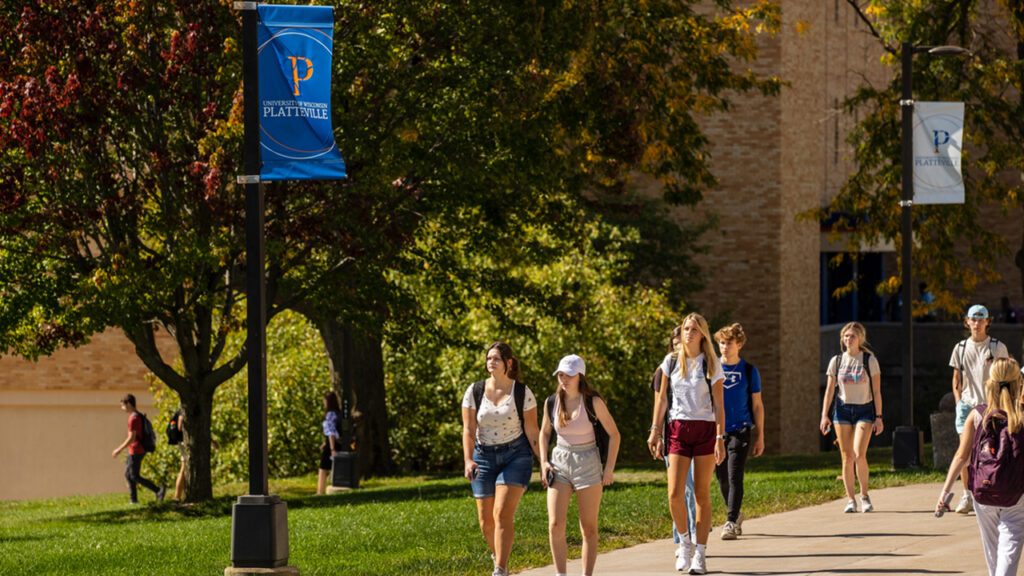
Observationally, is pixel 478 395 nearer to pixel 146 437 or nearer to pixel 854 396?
pixel 854 396

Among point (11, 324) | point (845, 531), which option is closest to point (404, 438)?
point (11, 324)

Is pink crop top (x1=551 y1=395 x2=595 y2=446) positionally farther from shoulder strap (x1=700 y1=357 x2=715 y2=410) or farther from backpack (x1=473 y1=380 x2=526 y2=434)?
shoulder strap (x1=700 y1=357 x2=715 y2=410)

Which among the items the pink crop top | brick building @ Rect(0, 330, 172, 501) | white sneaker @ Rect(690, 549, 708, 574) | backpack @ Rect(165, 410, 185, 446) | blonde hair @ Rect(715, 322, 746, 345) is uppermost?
blonde hair @ Rect(715, 322, 746, 345)

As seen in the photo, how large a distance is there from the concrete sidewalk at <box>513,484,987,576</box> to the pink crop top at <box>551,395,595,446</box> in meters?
1.43

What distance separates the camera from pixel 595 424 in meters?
9.42

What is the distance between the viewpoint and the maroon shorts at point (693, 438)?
1023cm

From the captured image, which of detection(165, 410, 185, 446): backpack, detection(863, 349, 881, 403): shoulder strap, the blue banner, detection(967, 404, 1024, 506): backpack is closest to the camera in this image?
detection(967, 404, 1024, 506): backpack

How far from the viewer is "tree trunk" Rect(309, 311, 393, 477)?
1015 inches

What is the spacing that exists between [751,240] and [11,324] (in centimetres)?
2289

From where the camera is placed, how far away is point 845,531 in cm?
1238

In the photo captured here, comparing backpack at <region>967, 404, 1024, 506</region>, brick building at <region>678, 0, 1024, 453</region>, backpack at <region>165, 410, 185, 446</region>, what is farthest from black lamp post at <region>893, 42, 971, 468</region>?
brick building at <region>678, 0, 1024, 453</region>

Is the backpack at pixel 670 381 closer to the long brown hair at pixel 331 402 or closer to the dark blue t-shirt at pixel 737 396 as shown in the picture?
the dark blue t-shirt at pixel 737 396

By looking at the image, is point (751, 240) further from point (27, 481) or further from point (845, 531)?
point (845, 531)

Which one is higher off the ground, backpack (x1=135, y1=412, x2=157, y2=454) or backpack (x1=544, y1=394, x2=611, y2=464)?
backpack (x1=544, y1=394, x2=611, y2=464)
